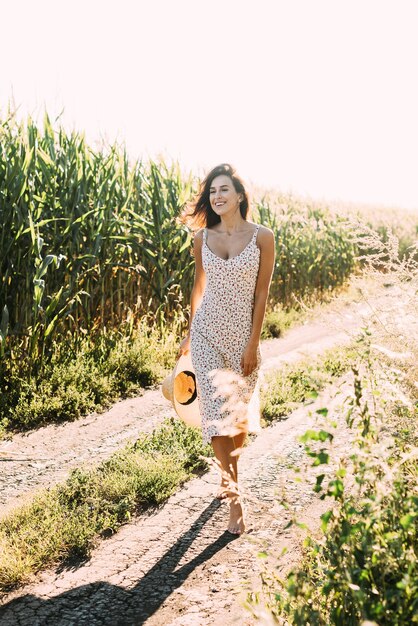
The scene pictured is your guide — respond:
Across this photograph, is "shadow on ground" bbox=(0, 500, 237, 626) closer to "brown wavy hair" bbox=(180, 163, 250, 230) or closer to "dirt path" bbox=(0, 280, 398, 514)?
"dirt path" bbox=(0, 280, 398, 514)

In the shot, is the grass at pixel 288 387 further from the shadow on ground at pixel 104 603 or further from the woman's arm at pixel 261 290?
the shadow on ground at pixel 104 603

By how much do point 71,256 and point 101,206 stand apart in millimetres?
830

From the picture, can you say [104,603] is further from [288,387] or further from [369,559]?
[288,387]

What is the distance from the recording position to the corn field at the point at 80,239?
6859 millimetres

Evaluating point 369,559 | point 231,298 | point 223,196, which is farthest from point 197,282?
point 369,559

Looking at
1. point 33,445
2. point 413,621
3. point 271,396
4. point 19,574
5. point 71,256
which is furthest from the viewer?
point 71,256

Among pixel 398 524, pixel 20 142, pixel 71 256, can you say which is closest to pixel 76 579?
pixel 398 524

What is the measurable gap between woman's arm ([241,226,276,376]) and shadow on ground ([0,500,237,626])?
1.14 meters

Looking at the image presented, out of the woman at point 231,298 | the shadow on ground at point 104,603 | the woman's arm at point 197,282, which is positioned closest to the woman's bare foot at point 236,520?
the woman at point 231,298

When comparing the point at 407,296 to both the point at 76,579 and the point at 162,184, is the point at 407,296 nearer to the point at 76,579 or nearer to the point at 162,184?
the point at 76,579

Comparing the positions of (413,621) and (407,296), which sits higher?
(407,296)

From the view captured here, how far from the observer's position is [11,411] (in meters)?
6.30

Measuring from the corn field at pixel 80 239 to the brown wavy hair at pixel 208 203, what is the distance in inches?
96.9

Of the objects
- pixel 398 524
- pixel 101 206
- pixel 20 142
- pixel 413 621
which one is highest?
pixel 20 142
